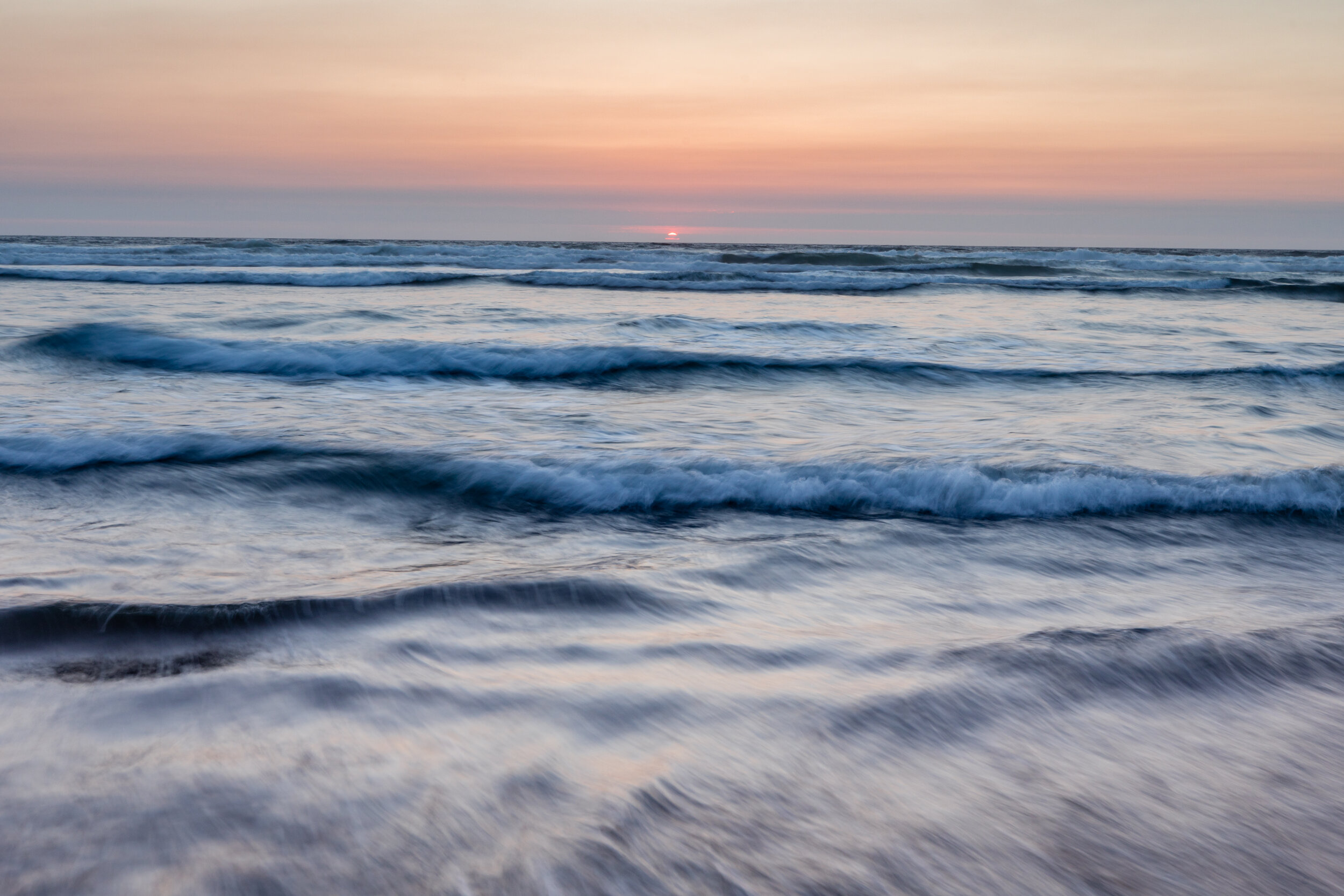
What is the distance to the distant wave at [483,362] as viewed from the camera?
8.14 meters

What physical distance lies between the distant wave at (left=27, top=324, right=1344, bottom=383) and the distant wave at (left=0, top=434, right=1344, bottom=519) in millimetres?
3432

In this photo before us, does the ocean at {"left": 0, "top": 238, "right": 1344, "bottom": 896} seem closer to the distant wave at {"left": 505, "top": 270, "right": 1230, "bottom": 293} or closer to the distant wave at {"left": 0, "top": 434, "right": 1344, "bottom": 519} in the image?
the distant wave at {"left": 0, "top": 434, "right": 1344, "bottom": 519}

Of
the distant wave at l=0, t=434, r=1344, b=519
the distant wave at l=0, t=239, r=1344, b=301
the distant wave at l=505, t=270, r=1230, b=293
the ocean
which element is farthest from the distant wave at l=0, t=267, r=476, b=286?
the distant wave at l=0, t=434, r=1344, b=519

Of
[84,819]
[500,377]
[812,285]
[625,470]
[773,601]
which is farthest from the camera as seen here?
[812,285]

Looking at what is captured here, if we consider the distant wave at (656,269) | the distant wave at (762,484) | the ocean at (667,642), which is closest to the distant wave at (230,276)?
the distant wave at (656,269)

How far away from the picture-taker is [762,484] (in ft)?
14.2

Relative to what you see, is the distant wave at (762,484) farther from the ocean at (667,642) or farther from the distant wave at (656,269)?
the distant wave at (656,269)

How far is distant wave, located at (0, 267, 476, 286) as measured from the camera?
61.8 feet

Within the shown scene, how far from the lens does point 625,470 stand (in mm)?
4504

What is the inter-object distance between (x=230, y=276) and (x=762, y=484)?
1889cm

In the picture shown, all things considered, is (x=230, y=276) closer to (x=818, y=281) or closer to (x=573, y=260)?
(x=573, y=260)

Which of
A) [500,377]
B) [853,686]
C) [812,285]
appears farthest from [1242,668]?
[812,285]

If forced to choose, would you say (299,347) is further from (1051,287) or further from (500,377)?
(1051,287)

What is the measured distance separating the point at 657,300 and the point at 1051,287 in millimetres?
10315
